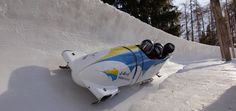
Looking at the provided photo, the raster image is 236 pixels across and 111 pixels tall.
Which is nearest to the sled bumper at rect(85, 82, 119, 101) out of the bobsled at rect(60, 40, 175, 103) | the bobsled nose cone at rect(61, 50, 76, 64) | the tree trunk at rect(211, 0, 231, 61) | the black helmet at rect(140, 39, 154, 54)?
the bobsled at rect(60, 40, 175, 103)

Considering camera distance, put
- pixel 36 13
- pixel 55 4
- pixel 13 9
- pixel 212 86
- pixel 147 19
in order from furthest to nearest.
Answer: pixel 147 19 → pixel 55 4 → pixel 36 13 → pixel 13 9 → pixel 212 86

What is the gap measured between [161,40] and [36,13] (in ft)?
12.8

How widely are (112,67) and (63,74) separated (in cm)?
70

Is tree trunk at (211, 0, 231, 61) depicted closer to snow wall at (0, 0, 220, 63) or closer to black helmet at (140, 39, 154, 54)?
snow wall at (0, 0, 220, 63)

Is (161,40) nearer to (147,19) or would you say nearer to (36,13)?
(36,13)

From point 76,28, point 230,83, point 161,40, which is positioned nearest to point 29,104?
point 76,28

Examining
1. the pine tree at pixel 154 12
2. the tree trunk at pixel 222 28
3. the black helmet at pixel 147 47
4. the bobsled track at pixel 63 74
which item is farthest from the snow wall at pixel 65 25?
the pine tree at pixel 154 12

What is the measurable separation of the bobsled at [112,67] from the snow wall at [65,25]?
64 centimetres

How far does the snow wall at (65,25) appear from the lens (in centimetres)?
348

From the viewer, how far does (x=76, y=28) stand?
4.29m

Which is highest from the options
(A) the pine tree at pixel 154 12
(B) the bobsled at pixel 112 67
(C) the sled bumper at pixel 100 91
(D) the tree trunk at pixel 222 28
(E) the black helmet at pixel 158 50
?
(A) the pine tree at pixel 154 12

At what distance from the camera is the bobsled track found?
2621 mm

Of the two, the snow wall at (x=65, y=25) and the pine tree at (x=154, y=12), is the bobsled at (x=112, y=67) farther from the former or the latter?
the pine tree at (x=154, y=12)

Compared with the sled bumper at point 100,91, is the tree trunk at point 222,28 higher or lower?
higher
